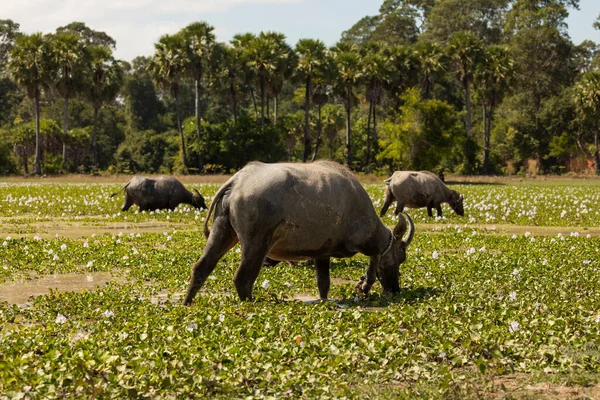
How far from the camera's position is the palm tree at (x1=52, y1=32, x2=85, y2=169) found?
218 ft

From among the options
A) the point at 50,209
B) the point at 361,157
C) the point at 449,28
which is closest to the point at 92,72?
the point at 361,157

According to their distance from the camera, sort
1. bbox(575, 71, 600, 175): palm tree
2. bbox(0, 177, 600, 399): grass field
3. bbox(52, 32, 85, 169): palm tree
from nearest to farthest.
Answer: bbox(0, 177, 600, 399): grass field
bbox(52, 32, 85, 169): palm tree
bbox(575, 71, 600, 175): palm tree

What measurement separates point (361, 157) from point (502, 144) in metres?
16.3

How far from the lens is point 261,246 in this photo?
1022cm

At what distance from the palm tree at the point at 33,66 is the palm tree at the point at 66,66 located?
0.79 metres

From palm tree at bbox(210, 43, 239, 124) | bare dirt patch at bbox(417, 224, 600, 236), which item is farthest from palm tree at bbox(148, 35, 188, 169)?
bare dirt patch at bbox(417, 224, 600, 236)

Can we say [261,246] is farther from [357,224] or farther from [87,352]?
[87,352]

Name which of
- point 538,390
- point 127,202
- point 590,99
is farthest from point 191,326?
point 590,99

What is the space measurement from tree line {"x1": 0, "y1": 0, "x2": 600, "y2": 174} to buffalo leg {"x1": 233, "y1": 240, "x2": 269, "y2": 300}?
52.1m

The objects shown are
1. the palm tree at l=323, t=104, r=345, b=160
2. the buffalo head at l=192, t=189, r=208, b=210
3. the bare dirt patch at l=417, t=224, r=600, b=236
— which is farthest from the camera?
the palm tree at l=323, t=104, r=345, b=160

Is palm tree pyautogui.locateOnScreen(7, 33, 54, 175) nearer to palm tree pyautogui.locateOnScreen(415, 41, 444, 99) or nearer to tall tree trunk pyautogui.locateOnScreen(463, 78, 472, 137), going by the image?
palm tree pyautogui.locateOnScreen(415, 41, 444, 99)

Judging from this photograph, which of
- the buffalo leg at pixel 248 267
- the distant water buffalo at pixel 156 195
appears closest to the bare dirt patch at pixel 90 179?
the distant water buffalo at pixel 156 195

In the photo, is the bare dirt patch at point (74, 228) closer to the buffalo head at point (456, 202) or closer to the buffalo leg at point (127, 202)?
the buffalo leg at point (127, 202)

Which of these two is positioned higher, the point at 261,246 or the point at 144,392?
the point at 261,246
